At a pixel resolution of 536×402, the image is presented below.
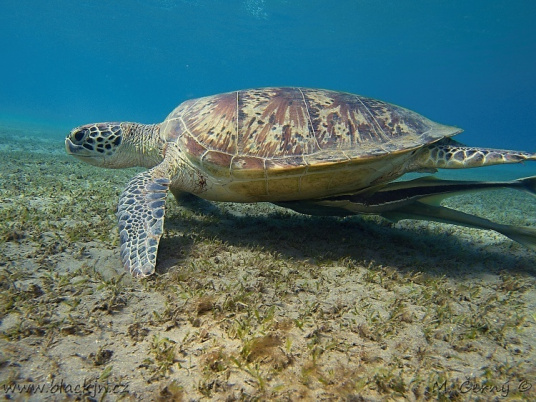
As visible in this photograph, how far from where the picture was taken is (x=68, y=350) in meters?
1.72

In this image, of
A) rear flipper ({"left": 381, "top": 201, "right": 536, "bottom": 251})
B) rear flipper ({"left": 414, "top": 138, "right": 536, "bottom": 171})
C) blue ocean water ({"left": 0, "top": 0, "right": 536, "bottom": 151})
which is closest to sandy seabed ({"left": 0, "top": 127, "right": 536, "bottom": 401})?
rear flipper ({"left": 381, "top": 201, "right": 536, "bottom": 251})

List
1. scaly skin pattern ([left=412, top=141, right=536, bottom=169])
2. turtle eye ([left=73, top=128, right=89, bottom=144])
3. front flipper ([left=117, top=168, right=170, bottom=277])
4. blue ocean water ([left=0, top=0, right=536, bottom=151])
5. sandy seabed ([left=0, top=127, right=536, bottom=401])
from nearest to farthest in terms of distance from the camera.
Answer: sandy seabed ([left=0, top=127, right=536, bottom=401]), front flipper ([left=117, top=168, right=170, bottom=277]), scaly skin pattern ([left=412, top=141, right=536, bottom=169]), turtle eye ([left=73, top=128, right=89, bottom=144]), blue ocean water ([left=0, top=0, right=536, bottom=151])

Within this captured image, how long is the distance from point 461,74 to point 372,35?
4131 cm

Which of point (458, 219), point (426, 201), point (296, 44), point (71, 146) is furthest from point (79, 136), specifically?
point (296, 44)

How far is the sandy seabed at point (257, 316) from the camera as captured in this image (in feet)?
5.34

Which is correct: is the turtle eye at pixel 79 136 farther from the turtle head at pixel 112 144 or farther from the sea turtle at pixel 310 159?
the sea turtle at pixel 310 159

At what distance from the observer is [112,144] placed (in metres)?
4.55

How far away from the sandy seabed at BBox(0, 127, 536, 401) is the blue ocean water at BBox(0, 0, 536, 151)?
48581 mm

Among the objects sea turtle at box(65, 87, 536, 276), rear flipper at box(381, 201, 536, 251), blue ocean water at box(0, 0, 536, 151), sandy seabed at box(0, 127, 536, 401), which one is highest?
blue ocean water at box(0, 0, 536, 151)

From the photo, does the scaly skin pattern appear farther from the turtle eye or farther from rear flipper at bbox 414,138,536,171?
the turtle eye

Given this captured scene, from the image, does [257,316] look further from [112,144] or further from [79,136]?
[79,136]

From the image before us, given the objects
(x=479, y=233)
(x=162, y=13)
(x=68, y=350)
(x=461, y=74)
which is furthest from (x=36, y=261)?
(x=461, y=74)

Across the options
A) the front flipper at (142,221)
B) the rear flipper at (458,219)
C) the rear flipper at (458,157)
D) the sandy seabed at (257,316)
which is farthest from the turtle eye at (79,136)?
the rear flipper at (458,157)

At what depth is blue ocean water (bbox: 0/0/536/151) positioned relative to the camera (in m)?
43.2
